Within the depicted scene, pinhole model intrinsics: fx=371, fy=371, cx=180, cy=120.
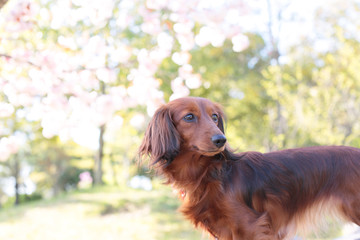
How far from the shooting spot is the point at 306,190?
2199 millimetres

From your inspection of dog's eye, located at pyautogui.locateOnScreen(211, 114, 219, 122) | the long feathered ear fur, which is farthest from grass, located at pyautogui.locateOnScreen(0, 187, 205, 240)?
dog's eye, located at pyautogui.locateOnScreen(211, 114, 219, 122)

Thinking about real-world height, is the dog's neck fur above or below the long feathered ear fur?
below

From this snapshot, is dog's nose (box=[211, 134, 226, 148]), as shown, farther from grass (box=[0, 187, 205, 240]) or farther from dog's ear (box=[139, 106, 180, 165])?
grass (box=[0, 187, 205, 240])

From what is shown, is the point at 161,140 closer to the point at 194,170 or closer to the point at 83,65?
the point at 194,170

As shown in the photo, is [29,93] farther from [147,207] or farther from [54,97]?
[147,207]

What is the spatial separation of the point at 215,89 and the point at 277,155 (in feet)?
30.4

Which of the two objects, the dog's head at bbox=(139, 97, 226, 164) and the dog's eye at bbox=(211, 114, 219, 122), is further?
the dog's eye at bbox=(211, 114, 219, 122)

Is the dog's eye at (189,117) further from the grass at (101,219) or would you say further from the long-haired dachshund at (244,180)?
the grass at (101,219)

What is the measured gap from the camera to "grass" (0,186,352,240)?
557 cm

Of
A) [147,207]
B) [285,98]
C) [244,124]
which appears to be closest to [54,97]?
[147,207]

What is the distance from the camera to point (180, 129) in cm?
218

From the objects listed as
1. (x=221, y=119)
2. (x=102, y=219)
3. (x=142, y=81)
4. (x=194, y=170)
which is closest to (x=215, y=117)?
(x=221, y=119)

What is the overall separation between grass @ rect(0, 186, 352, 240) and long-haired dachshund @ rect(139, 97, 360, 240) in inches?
112

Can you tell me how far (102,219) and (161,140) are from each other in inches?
190
